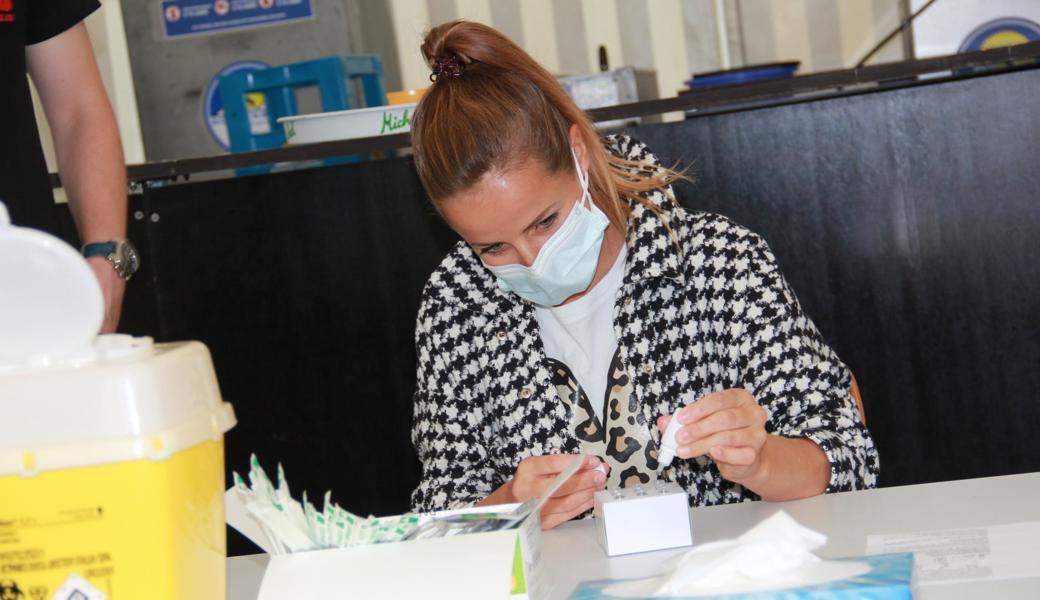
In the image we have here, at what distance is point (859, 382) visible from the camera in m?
1.92

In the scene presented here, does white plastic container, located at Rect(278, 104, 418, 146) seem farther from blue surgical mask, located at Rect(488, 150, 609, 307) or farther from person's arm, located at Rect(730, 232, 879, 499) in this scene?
person's arm, located at Rect(730, 232, 879, 499)

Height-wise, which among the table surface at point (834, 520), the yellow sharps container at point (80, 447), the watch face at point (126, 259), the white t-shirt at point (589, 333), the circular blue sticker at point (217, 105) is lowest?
the table surface at point (834, 520)

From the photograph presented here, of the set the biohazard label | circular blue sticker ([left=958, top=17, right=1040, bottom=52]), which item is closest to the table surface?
the biohazard label

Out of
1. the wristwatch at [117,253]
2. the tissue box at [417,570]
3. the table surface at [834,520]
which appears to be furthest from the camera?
the wristwatch at [117,253]

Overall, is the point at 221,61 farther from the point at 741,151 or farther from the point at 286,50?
the point at 741,151

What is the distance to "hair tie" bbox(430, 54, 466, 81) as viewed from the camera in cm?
154

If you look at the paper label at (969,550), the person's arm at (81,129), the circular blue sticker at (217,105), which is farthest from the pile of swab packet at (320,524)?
the circular blue sticker at (217,105)

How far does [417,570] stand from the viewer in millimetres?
811

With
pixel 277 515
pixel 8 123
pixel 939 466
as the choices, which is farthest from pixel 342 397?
pixel 277 515

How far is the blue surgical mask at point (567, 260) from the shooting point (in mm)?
1495

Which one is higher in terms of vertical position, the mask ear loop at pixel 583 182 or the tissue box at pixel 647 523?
the mask ear loop at pixel 583 182

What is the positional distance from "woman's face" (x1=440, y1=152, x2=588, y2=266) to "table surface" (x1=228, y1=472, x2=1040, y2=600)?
426 millimetres

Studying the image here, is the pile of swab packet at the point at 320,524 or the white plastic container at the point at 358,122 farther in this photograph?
the white plastic container at the point at 358,122

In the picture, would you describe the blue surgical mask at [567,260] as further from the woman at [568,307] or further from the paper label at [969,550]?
the paper label at [969,550]
